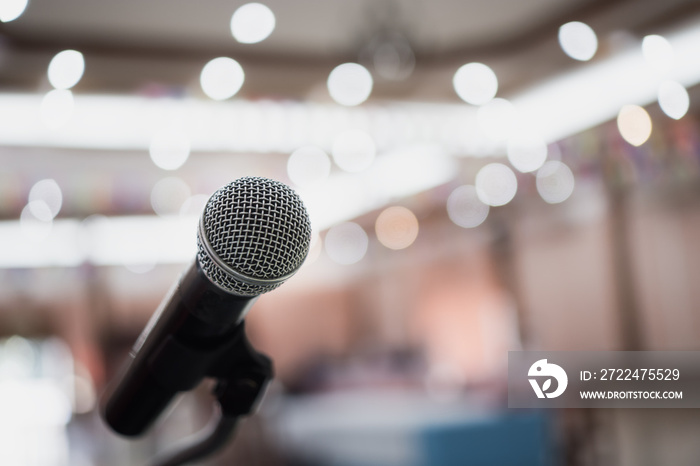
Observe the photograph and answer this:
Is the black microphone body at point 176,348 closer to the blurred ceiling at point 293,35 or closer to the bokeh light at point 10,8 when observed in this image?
the bokeh light at point 10,8

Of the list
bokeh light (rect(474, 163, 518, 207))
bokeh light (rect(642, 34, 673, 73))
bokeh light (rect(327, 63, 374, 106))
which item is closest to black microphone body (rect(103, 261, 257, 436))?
bokeh light (rect(327, 63, 374, 106))

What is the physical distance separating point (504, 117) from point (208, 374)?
14.0 feet

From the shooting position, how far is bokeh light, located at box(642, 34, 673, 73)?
3.79 m

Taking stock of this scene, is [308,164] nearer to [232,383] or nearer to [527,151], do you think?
[527,151]

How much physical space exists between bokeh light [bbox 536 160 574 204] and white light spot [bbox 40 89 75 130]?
3792mm

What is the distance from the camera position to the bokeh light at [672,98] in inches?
158

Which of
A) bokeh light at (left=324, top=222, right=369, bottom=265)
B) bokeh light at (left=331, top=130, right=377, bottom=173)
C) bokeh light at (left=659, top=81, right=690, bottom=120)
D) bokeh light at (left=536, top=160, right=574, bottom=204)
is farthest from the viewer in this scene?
bokeh light at (left=324, top=222, right=369, bottom=265)

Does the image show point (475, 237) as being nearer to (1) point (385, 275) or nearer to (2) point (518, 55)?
(1) point (385, 275)

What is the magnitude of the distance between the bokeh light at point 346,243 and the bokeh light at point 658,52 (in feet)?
19.8

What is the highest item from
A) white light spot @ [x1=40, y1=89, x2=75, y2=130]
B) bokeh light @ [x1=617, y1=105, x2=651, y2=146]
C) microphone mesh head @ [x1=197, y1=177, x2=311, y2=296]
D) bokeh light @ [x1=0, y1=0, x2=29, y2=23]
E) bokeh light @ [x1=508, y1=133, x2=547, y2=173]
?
bokeh light @ [x1=617, y1=105, x2=651, y2=146]

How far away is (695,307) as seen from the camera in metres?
6.27

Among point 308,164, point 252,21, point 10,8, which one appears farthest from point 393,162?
point 10,8

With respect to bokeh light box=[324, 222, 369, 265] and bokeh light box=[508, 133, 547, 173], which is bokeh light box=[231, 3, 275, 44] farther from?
bokeh light box=[324, 222, 369, 265]

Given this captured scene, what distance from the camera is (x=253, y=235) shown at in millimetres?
681
